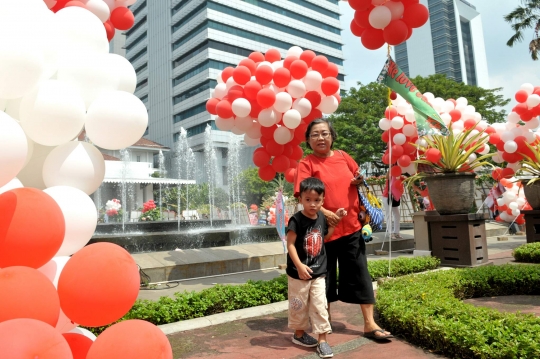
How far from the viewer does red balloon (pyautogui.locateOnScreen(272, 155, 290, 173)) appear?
6.29m

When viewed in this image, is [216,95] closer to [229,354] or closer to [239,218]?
[229,354]

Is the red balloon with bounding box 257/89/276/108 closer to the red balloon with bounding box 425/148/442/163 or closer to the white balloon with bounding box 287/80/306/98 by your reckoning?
the white balloon with bounding box 287/80/306/98

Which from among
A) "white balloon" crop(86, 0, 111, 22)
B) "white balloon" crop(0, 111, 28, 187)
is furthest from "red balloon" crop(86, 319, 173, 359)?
"white balloon" crop(86, 0, 111, 22)

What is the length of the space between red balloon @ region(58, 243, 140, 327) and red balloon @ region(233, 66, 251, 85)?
4516 millimetres

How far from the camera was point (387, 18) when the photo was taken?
459 cm

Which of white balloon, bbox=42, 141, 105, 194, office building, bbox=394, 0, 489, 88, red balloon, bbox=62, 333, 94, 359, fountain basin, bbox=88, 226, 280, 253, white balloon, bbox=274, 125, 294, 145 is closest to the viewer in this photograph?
red balloon, bbox=62, 333, 94, 359

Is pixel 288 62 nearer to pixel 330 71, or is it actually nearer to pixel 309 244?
pixel 330 71

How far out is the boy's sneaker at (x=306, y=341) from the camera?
3112 mm

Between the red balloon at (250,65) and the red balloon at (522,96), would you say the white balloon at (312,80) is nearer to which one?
the red balloon at (250,65)

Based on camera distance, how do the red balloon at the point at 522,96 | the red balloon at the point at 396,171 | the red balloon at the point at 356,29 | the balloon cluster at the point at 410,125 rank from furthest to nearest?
the red balloon at the point at 522,96
the red balloon at the point at 396,171
the balloon cluster at the point at 410,125
the red balloon at the point at 356,29

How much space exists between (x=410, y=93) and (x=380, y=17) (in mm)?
1676

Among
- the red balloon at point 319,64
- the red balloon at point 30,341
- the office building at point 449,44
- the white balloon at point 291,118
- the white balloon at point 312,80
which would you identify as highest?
A: the office building at point 449,44

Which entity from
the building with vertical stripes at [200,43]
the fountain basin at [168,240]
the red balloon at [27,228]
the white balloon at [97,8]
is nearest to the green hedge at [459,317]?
the red balloon at [27,228]

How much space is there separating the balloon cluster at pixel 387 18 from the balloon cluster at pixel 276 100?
42.5 inches
